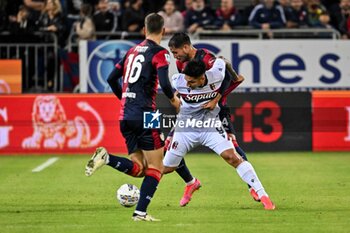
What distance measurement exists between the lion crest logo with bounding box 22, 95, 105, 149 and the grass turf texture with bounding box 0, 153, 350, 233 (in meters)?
1.75

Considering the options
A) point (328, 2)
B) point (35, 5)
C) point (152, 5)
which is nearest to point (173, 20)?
point (152, 5)

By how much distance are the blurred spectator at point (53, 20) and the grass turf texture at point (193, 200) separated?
463 centimetres

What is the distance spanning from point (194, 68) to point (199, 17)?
1172cm

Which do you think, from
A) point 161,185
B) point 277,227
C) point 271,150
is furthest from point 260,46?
point 277,227

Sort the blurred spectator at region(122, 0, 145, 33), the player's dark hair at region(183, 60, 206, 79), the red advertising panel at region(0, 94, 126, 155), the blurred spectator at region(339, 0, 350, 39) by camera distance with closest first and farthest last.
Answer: the player's dark hair at region(183, 60, 206, 79)
the red advertising panel at region(0, 94, 126, 155)
the blurred spectator at region(122, 0, 145, 33)
the blurred spectator at region(339, 0, 350, 39)

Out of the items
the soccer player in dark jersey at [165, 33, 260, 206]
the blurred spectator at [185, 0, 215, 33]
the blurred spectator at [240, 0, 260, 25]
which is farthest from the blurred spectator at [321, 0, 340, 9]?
the soccer player in dark jersey at [165, 33, 260, 206]

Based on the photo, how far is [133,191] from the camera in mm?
10383

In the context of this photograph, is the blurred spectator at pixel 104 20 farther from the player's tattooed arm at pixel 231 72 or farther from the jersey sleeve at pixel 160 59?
the jersey sleeve at pixel 160 59

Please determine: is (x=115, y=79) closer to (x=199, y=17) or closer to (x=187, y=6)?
(x=199, y=17)

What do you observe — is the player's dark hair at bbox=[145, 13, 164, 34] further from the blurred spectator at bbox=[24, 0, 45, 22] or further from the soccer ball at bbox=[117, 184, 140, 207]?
the blurred spectator at bbox=[24, 0, 45, 22]

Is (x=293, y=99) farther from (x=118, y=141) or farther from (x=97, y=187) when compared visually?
(x=97, y=187)

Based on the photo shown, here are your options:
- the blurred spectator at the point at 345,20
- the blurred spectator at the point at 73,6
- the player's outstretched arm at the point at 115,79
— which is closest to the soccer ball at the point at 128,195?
the player's outstretched arm at the point at 115,79

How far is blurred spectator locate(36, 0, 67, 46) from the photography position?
70.9ft

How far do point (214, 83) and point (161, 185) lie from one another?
3.45 metres
